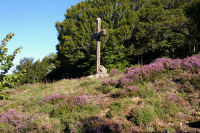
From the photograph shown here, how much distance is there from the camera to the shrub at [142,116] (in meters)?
4.96

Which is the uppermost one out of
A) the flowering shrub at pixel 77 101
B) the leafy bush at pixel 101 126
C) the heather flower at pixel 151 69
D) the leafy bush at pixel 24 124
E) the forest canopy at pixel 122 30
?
the forest canopy at pixel 122 30

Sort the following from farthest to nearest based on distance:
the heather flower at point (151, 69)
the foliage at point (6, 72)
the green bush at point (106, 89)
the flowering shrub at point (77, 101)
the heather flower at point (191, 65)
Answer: the heather flower at point (151, 69)
the green bush at point (106, 89)
the heather flower at point (191, 65)
the flowering shrub at point (77, 101)
the foliage at point (6, 72)

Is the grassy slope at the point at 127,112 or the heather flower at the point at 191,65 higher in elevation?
the heather flower at the point at 191,65

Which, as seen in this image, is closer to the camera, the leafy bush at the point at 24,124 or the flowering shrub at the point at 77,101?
the leafy bush at the point at 24,124

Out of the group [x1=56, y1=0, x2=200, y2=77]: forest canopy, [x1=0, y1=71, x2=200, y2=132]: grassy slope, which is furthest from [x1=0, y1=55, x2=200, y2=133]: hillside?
[x1=56, y1=0, x2=200, y2=77]: forest canopy

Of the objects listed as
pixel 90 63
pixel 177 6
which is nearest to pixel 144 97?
pixel 90 63

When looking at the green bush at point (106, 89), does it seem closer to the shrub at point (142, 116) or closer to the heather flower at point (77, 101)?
the heather flower at point (77, 101)

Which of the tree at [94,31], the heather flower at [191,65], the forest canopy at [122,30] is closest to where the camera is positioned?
the heather flower at [191,65]

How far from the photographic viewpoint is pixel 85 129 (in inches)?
193

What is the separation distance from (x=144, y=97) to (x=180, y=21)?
21556 millimetres

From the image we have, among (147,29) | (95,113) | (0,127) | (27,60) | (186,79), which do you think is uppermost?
(147,29)

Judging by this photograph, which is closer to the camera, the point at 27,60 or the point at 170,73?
the point at 170,73

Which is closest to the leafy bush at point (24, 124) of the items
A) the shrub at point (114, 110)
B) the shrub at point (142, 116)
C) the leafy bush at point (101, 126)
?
the leafy bush at point (101, 126)

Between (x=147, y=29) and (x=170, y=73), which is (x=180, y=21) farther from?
(x=170, y=73)
